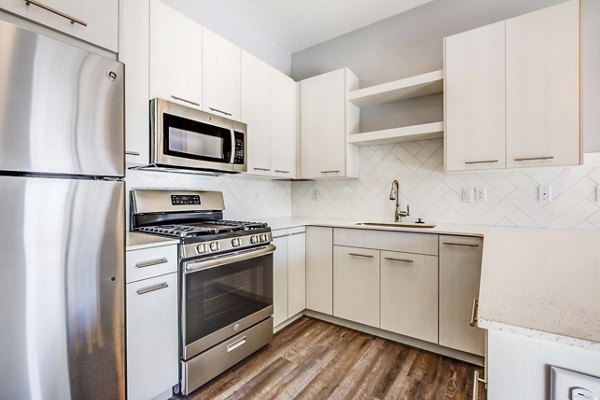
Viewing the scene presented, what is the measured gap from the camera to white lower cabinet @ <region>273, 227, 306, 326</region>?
2359 millimetres

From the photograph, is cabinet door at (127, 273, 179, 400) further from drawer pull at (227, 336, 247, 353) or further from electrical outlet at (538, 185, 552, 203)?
electrical outlet at (538, 185, 552, 203)

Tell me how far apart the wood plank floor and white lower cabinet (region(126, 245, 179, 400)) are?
27cm

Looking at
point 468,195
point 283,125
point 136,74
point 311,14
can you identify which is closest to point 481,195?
point 468,195

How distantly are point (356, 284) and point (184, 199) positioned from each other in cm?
152

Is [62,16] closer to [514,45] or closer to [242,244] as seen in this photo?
[242,244]

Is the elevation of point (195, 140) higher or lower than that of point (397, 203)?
higher

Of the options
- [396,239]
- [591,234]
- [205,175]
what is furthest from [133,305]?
[591,234]

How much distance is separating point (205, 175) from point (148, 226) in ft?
2.12

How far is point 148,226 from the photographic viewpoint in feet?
6.49

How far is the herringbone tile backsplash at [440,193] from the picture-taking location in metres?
2.02

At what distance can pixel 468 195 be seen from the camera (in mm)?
2379

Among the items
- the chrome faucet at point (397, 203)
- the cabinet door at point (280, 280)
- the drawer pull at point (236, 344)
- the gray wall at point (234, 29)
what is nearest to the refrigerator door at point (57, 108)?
the drawer pull at point (236, 344)

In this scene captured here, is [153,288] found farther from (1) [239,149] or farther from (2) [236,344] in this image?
(1) [239,149]

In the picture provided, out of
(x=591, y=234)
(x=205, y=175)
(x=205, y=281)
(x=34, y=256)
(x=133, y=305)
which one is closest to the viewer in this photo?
(x=34, y=256)
